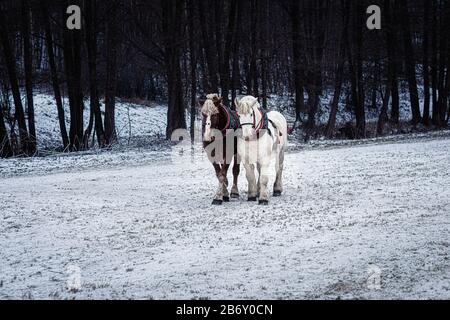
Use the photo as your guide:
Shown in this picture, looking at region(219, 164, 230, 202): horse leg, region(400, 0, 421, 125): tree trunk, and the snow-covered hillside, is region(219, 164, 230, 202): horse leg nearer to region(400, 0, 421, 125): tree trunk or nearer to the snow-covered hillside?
the snow-covered hillside

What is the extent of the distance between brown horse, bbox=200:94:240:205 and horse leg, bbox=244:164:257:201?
1.24ft

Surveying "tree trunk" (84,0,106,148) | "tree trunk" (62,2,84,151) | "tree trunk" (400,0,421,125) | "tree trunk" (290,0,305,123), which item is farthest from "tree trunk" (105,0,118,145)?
"tree trunk" (400,0,421,125)

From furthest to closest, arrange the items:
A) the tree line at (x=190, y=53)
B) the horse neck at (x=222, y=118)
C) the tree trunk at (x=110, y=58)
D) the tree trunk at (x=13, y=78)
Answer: the tree trunk at (x=110, y=58), the tree line at (x=190, y=53), the tree trunk at (x=13, y=78), the horse neck at (x=222, y=118)

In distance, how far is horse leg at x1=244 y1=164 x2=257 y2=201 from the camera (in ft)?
37.2

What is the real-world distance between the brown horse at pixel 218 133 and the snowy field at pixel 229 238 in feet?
1.60

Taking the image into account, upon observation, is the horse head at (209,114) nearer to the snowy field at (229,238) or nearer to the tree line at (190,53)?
the snowy field at (229,238)

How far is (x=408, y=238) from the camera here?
7.88 meters

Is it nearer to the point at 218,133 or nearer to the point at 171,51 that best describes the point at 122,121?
the point at 171,51

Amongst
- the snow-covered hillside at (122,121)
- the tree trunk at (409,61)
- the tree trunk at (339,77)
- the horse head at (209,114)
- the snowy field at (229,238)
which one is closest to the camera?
the snowy field at (229,238)

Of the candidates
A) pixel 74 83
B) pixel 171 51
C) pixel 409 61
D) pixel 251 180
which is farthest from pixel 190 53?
pixel 251 180

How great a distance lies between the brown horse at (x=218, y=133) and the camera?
35.2 feet

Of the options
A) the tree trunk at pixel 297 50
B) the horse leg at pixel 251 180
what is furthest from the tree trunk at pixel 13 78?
the horse leg at pixel 251 180

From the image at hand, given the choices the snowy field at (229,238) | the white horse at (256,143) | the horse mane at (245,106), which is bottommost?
the snowy field at (229,238)

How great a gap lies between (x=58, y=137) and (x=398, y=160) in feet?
70.4
